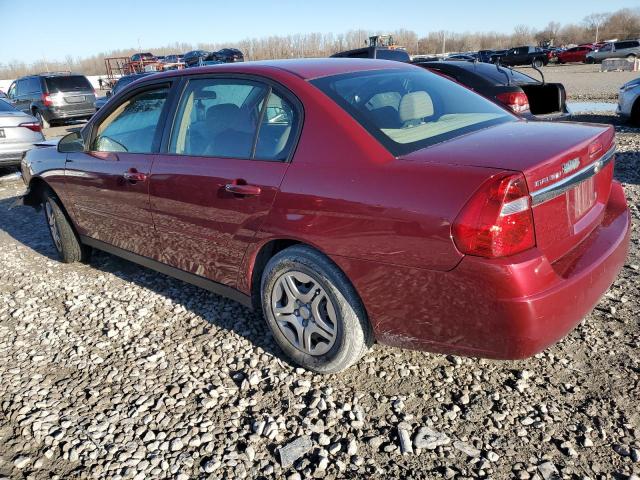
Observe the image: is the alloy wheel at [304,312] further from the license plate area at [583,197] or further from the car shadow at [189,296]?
the license plate area at [583,197]

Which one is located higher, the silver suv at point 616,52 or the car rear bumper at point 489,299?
the silver suv at point 616,52

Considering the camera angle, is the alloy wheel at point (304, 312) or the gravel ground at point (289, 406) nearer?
the gravel ground at point (289, 406)

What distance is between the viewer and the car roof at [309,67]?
289 centimetres

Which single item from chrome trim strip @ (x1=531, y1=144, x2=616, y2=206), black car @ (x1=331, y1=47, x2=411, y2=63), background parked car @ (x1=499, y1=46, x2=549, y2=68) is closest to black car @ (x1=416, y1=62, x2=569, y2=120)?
black car @ (x1=331, y1=47, x2=411, y2=63)

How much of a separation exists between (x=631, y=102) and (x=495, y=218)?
920 cm

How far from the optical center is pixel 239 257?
2957 mm

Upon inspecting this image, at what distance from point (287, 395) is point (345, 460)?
56cm

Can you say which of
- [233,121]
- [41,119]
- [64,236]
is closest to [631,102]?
[233,121]

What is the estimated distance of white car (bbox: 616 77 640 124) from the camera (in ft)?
30.1

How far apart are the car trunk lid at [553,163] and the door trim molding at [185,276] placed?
1.41 metres

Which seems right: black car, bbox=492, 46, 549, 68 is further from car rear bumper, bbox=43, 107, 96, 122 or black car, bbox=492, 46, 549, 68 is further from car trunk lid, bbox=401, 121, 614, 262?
car trunk lid, bbox=401, 121, 614, 262

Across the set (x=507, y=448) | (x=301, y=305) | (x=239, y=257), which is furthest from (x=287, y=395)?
(x=507, y=448)

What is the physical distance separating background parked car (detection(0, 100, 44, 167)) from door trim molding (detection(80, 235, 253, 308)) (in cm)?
570

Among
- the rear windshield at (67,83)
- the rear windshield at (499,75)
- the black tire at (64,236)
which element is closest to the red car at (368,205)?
the black tire at (64,236)
